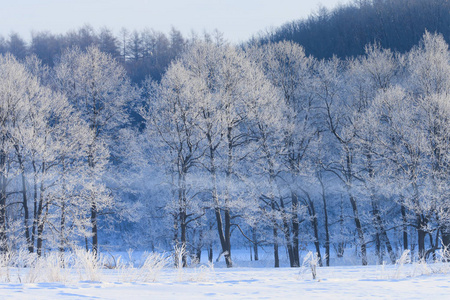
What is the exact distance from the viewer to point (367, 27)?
167ft

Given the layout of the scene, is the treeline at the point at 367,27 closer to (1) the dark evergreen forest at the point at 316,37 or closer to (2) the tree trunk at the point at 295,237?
(1) the dark evergreen forest at the point at 316,37

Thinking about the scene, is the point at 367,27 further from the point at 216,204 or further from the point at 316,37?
the point at 216,204

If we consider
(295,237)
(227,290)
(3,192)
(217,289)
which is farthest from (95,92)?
(227,290)

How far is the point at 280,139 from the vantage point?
20.0 metres

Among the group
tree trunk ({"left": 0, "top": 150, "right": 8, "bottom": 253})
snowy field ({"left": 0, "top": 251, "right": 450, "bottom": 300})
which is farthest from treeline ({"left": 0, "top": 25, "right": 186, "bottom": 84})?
snowy field ({"left": 0, "top": 251, "right": 450, "bottom": 300})

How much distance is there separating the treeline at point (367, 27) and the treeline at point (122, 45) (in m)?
15.4

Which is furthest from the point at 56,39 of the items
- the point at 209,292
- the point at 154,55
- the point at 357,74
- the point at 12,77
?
the point at 209,292

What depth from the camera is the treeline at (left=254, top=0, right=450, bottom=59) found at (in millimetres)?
44234

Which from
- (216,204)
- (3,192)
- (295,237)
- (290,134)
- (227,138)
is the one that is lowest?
(295,237)

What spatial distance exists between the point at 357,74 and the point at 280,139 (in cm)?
723

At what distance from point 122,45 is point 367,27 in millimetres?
35436

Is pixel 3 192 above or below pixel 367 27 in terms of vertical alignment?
below

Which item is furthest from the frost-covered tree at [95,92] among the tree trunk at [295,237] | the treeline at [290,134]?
the tree trunk at [295,237]

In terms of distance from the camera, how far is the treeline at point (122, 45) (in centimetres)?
5288
